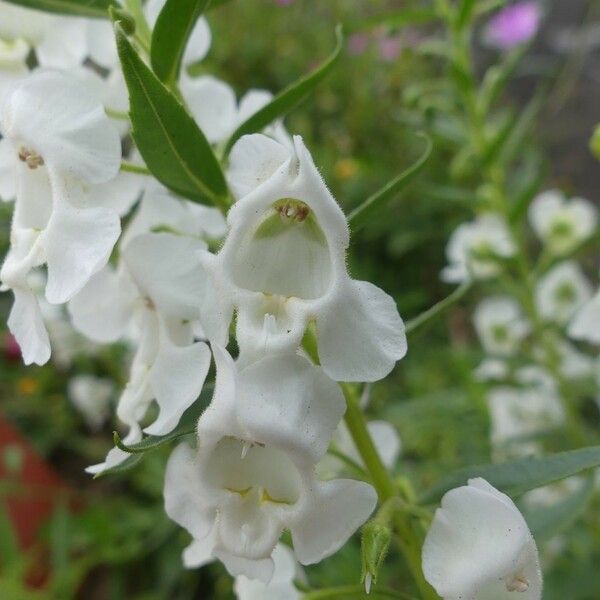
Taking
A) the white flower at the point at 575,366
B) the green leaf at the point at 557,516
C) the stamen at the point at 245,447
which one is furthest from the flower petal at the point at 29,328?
the white flower at the point at 575,366

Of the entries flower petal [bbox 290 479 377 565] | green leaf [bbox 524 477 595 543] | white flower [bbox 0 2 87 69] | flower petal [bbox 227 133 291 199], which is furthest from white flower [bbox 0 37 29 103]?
green leaf [bbox 524 477 595 543]

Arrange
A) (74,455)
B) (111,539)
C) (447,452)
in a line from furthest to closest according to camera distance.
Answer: (74,455) → (111,539) → (447,452)

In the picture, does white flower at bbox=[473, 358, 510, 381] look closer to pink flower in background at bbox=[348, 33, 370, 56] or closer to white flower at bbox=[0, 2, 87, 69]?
white flower at bbox=[0, 2, 87, 69]

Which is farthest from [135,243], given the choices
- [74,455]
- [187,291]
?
[74,455]

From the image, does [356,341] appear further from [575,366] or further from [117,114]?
[575,366]

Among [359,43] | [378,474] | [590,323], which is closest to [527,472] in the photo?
[378,474]

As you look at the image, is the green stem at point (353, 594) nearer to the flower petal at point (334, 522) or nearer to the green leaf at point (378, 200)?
the flower petal at point (334, 522)

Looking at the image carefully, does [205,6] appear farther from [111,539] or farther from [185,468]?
[111,539]
